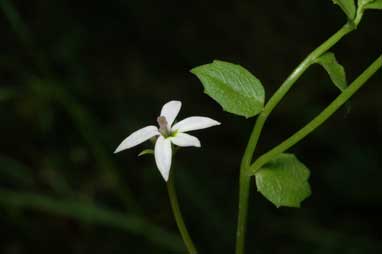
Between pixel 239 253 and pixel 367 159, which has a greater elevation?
pixel 239 253

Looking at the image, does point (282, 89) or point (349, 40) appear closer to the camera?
point (282, 89)

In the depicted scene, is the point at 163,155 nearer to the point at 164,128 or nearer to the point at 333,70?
the point at 164,128

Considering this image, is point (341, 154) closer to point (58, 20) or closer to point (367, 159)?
point (367, 159)

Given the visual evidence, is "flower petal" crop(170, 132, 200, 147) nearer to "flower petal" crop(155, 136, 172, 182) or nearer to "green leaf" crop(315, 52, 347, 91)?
"flower petal" crop(155, 136, 172, 182)

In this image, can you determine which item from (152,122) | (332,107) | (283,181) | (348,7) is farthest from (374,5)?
(152,122)

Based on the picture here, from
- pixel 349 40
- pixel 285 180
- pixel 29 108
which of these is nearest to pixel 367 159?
pixel 349 40

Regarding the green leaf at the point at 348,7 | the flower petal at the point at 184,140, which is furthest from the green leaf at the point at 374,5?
the flower petal at the point at 184,140
